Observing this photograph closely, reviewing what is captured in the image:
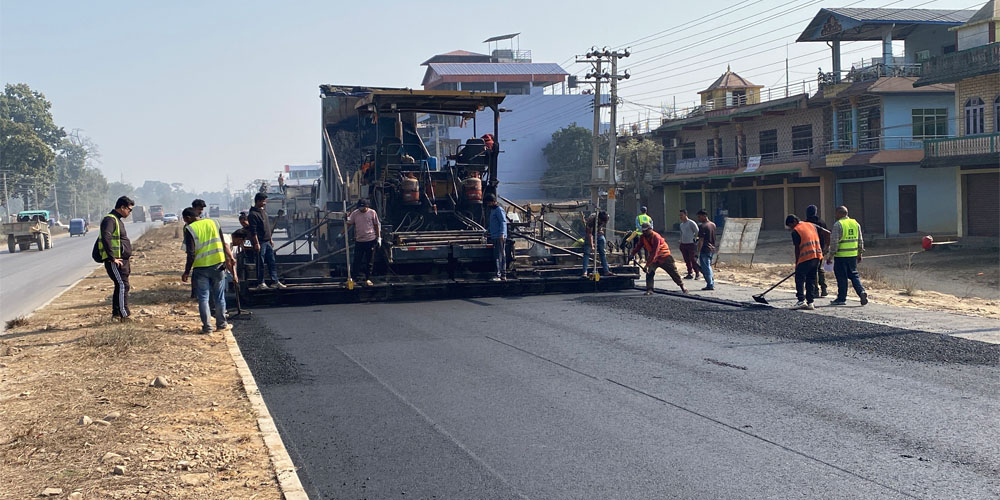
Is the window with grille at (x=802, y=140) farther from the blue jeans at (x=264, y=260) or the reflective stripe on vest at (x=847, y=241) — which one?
the blue jeans at (x=264, y=260)

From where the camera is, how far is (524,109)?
228 feet

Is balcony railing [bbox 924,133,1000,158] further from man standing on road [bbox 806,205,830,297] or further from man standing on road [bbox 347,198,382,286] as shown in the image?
man standing on road [bbox 347,198,382,286]

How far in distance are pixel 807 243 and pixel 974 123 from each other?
21.4 meters

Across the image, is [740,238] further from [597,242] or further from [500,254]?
[500,254]

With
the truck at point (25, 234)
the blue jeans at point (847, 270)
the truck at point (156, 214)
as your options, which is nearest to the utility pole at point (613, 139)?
the blue jeans at point (847, 270)

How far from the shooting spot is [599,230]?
15.8 metres

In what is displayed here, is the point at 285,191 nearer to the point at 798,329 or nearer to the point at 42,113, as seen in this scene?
the point at 798,329

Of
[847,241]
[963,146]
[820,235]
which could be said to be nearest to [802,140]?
[963,146]

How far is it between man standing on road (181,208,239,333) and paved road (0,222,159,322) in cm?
523

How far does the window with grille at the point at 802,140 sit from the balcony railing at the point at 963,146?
8713 millimetres

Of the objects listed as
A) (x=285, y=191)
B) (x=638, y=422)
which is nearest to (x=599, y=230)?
(x=638, y=422)

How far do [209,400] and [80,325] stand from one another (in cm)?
601

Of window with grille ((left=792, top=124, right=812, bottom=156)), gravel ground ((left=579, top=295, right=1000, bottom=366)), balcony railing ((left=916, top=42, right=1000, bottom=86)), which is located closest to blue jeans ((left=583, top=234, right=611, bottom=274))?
gravel ground ((left=579, top=295, right=1000, bottom=366))

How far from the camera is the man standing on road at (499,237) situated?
48.2ft
